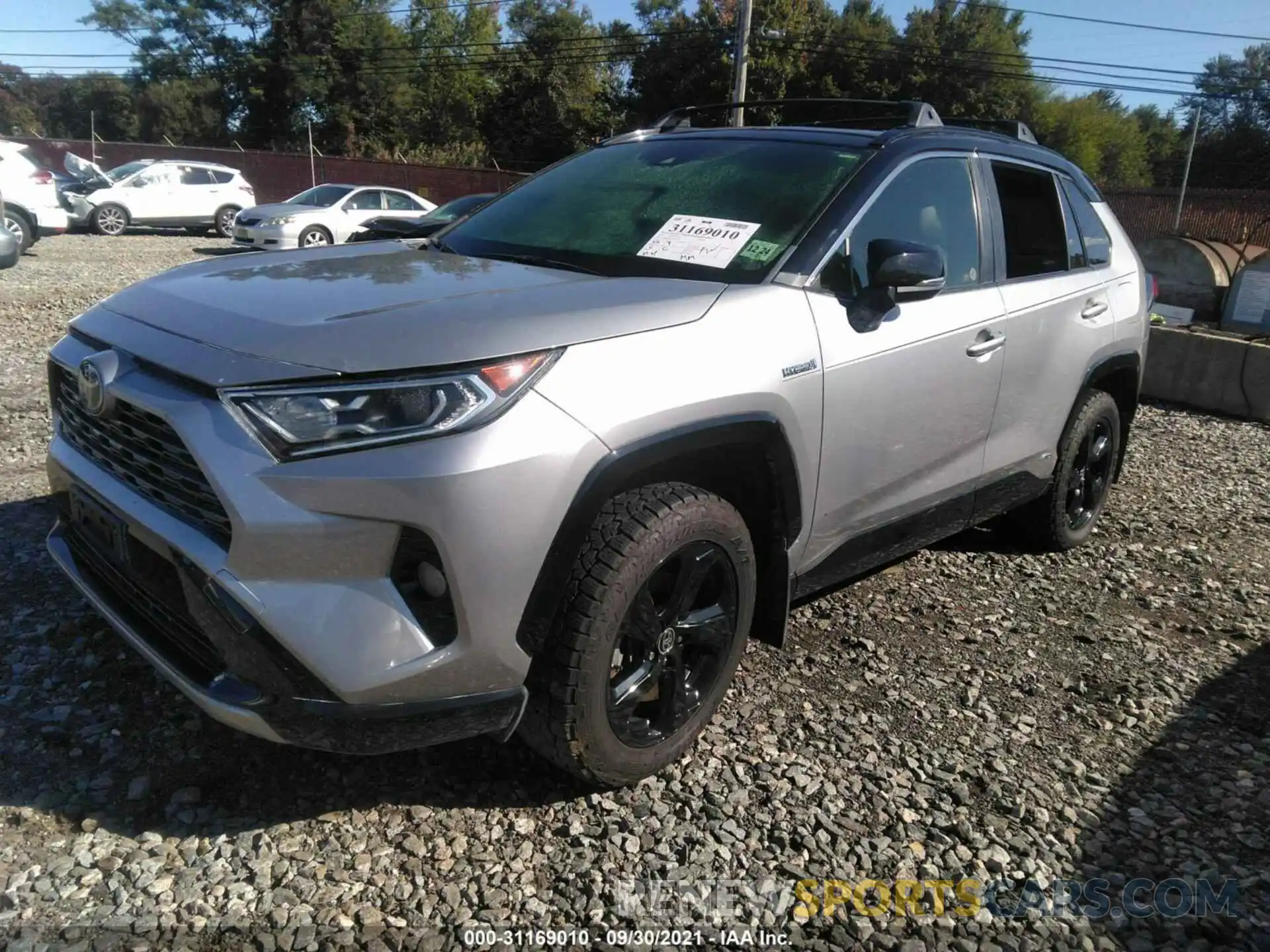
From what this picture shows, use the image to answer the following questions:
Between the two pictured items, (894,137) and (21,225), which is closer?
(894,137)

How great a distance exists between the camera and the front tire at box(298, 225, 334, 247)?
1733cm

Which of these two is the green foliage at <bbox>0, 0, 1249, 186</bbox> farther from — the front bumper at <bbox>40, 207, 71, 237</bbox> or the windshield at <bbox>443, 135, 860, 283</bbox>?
the windshield at <bbox>443, 135, 860, 283</bbox>

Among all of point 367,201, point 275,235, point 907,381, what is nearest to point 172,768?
point 907,381

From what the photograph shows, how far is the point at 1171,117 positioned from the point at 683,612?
273 ft

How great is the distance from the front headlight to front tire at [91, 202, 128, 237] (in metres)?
21.0

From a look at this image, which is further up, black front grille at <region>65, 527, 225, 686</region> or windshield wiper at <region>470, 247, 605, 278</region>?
windshield wiper at <region>470, 247, 605, 278</region>

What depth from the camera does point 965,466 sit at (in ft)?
11.9

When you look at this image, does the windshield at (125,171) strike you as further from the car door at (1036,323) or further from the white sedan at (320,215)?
the car door at (1036,323)

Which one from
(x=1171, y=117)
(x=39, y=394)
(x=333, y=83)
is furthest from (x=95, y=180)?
(x=1171, y=117)

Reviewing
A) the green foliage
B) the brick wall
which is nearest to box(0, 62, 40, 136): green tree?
the green foliage

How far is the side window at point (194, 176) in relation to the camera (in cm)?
2092

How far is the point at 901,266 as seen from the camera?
9.44 feet

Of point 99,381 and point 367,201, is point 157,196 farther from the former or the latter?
point 99,381

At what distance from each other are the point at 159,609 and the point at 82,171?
22.2m
